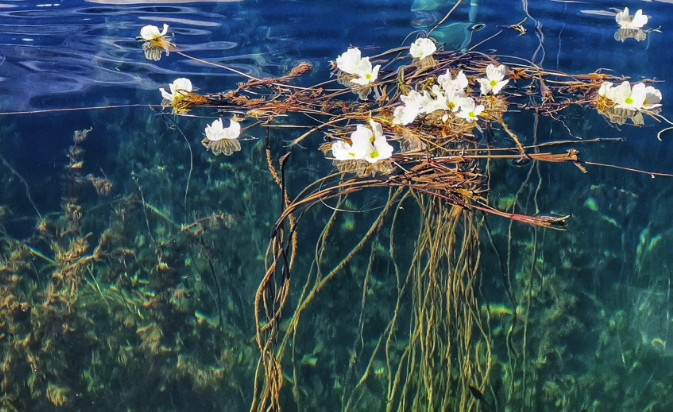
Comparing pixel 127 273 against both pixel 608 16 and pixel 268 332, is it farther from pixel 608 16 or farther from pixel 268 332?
pixel 608 16

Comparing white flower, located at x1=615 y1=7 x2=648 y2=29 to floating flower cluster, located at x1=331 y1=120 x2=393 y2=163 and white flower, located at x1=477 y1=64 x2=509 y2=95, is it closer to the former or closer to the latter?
white flower, located at x1=477 y1=64 x2=509 y2=95

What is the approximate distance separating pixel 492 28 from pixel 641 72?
0.67m

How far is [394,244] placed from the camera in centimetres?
260

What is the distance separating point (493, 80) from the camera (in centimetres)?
248

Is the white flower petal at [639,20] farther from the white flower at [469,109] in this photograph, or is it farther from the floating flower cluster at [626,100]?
the white flower at [469,109]

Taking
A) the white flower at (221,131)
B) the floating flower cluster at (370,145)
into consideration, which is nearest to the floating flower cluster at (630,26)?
the floating flower cluster at (370,145)

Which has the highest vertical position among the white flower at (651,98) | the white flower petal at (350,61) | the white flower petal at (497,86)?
the white flower petal at (350,61)

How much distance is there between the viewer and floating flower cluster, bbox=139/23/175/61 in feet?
9.39

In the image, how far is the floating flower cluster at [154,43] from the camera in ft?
9.39

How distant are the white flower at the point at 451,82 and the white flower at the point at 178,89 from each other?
1002 mm

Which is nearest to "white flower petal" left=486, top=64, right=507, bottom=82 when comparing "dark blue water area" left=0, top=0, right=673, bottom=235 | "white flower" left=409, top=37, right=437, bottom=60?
"white flower" left=409, top=37, right=437, bottom=60

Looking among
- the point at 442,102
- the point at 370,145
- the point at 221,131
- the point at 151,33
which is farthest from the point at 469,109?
the point at 151,33

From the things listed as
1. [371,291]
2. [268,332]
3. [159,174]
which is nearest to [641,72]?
[371,291]

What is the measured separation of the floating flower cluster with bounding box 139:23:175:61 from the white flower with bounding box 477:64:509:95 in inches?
54.4
